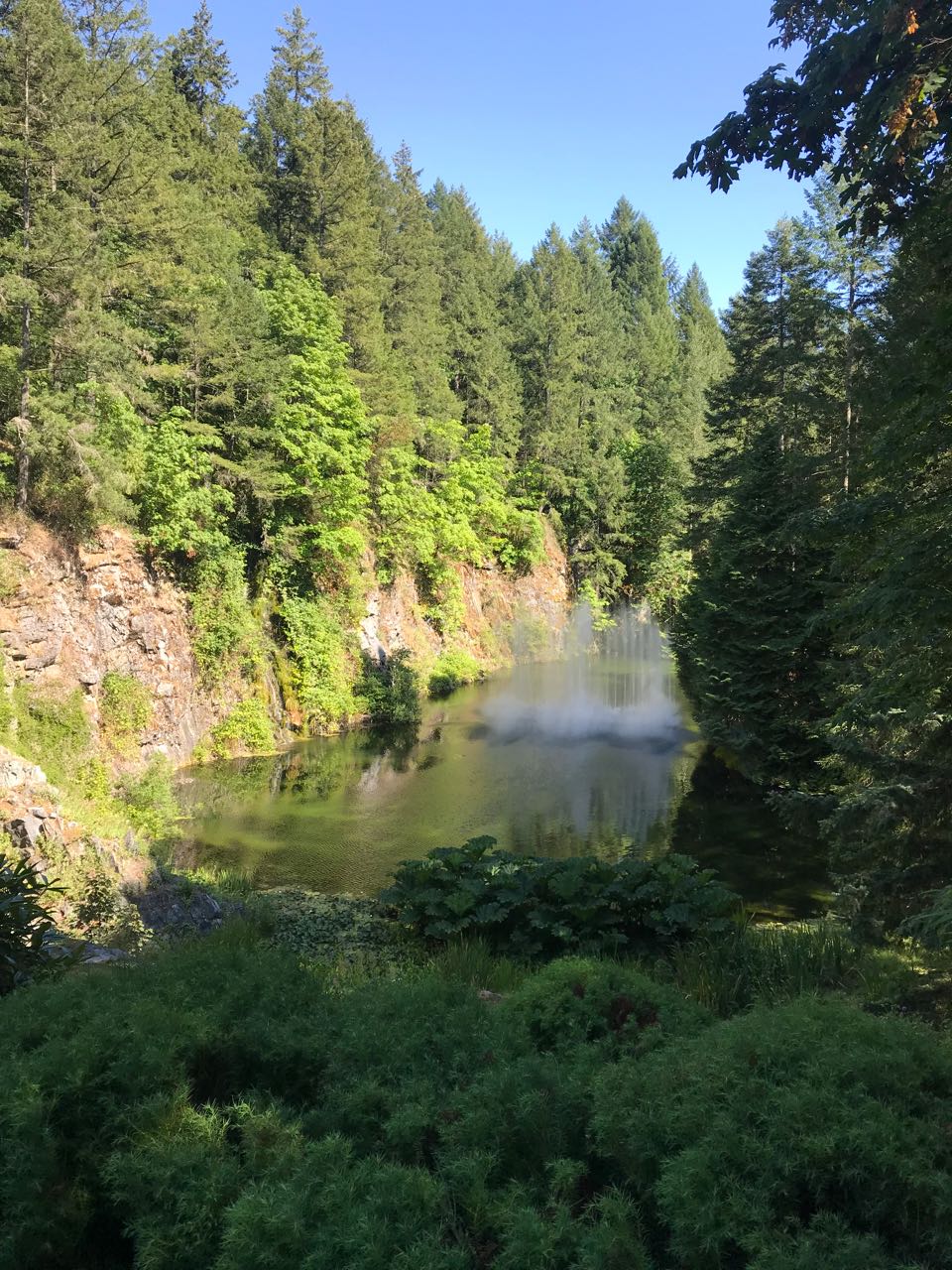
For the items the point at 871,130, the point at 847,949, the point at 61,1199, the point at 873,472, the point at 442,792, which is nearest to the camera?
the point at 61,1199

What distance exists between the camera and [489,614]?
3747 centimetres

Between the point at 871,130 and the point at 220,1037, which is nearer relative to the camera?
the point at 220,1037

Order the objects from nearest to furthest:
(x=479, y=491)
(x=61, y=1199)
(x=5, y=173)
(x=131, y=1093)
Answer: (x=61, y=1199), (x=131, y=1093), (x=5, y=173), (x=479, y=491)

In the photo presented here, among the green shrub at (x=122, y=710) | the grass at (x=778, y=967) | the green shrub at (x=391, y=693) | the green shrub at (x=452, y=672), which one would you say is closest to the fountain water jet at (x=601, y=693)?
the green shrub at (x=452, y=672)

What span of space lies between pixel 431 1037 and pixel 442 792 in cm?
1331

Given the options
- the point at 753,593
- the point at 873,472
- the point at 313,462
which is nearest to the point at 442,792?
the point at 753,593

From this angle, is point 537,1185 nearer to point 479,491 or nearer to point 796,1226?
point 796,1226

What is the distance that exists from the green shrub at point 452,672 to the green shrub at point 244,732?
8818 mm

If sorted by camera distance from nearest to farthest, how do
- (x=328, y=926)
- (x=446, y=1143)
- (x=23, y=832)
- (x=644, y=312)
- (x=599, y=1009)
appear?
(x=446, y=1143), (x=599, y=1009), (x=23, y=832), (x=328, y=926), (x=644, y=312)

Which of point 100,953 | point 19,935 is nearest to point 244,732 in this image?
point 100,953

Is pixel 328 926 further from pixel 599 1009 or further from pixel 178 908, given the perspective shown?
pixel 599 1009

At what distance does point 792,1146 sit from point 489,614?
3453 centimetres

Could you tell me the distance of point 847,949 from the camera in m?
7.61

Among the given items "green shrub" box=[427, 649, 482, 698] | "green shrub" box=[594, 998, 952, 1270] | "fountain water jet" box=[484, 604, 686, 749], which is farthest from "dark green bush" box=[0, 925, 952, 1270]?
"green shrub" box=[427, 649, 482, 698]
